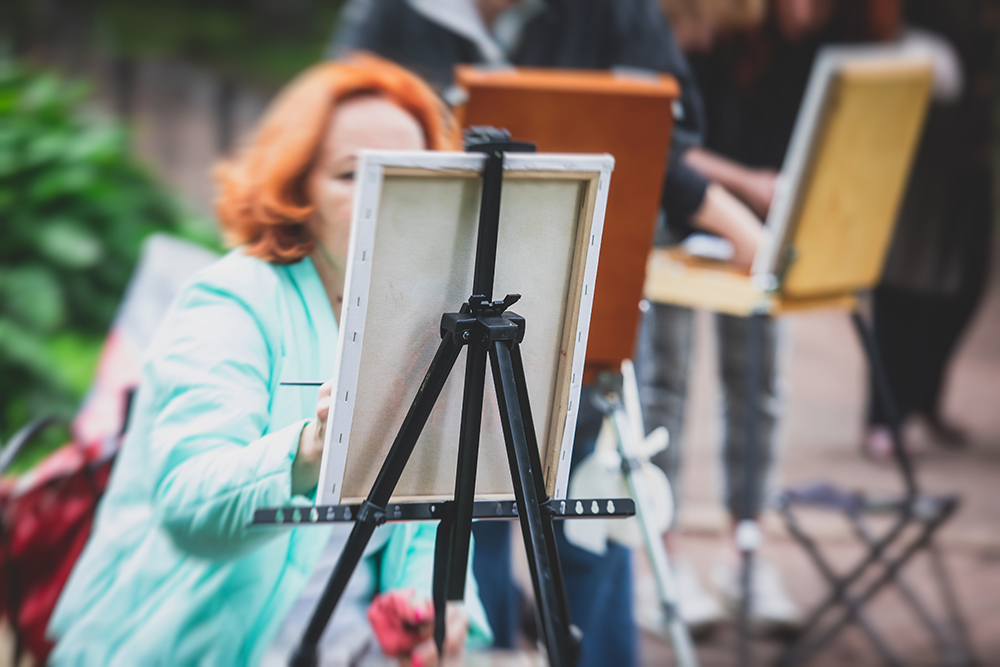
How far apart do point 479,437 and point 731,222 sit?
40.9 inches

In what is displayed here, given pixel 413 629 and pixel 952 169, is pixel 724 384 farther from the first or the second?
pixel 413 629

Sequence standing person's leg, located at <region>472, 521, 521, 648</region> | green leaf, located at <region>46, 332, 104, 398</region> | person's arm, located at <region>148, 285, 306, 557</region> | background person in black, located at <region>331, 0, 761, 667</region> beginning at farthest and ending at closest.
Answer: green leaf, located at <region>46, 332, 104, 398</region>
background person in black, located at <region>331, 0, 761, 667</region>
standing person's leg, located at <region>472, 521, 521, 648</region>
person's arm, located at <region>148, 285, 306, 557</region>

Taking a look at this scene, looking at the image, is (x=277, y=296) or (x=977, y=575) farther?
(x=977, y=575)

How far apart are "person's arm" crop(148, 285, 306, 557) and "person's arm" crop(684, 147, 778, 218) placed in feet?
3.28

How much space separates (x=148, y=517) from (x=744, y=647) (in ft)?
4.85

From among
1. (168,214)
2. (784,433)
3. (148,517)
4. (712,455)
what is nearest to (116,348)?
(148,517)

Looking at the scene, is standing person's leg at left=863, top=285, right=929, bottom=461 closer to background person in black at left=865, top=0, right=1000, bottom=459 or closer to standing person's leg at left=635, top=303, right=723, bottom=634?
background person in black at left=865, top=0, right=1000, bottom=459

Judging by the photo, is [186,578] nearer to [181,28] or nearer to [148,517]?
[148,517]

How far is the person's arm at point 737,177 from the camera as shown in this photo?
1.89 m

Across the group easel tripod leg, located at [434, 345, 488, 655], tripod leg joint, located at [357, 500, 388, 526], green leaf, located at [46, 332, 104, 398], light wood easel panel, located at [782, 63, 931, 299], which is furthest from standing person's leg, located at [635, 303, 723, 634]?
green leaf, located at [46, 332, 104, 398]

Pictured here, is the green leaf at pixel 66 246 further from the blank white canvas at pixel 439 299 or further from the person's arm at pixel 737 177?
the blank white canvas at pixel 439 299

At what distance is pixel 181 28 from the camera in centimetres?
901

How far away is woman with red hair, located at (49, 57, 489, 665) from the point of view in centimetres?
110

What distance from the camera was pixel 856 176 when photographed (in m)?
1.94
